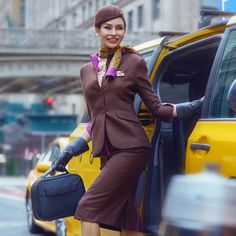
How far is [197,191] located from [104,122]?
1682 millimetres

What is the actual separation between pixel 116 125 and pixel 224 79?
2.35 ft

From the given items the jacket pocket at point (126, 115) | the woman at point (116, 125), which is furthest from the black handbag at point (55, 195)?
the jacket pocket at point (126, 115)

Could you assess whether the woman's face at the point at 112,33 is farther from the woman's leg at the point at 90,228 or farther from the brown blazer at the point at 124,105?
the woman's leg at the point at 90,228

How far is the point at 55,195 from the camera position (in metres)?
4.87

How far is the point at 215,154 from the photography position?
13.2ft

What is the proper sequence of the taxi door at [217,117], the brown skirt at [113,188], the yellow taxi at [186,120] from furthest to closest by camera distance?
the brown skirt at [113,188] < the yellow taxi at [186,120] < the taxi door at [217,117]

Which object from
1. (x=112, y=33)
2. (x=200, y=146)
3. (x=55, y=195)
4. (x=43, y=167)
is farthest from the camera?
(x=43, y=167)

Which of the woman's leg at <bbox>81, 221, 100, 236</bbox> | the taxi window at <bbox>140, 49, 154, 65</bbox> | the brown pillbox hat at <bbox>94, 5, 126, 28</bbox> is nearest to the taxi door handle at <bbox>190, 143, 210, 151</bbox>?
the woman's leg at <bbox>81, 221, 100, 236</bbox>

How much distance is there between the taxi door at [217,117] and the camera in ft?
13.3

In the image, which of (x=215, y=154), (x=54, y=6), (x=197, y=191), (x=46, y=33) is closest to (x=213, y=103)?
(x=215, y=154)

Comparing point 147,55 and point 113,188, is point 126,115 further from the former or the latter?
point 147,55

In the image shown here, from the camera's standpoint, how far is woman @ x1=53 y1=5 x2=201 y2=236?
4.29m

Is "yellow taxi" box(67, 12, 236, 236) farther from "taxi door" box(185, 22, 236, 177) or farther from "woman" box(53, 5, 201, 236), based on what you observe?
"woman" box(53, 5, 201, 236)

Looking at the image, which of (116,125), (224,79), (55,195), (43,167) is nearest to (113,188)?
(116,125)
